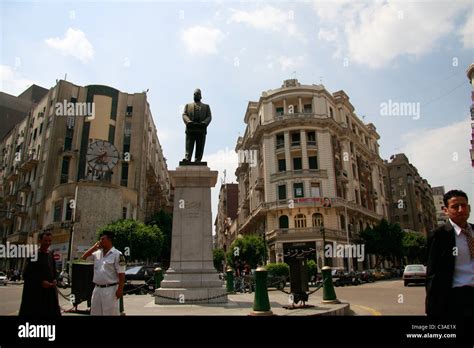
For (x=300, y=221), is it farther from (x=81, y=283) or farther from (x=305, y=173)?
(x=81, y=283)

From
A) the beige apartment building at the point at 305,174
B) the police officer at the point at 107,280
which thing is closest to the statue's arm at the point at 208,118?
the police officer at the point at 107,280

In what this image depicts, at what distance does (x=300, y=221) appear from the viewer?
4453 cm

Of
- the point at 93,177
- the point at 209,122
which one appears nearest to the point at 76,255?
the point at 93,177

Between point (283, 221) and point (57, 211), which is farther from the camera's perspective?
point (283, 221)

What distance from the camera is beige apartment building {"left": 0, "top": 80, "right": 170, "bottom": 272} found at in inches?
1469

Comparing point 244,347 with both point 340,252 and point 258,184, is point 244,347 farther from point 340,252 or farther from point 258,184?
point 258,184

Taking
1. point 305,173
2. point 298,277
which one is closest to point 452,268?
point 298,277

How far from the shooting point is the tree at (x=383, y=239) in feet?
160

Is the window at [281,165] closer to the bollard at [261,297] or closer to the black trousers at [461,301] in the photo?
the bollard at [261,297]

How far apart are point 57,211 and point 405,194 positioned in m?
74.8

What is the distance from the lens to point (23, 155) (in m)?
52.5

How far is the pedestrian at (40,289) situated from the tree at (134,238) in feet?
95.9

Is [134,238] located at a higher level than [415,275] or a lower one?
higher

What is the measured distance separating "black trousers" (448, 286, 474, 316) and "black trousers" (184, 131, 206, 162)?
8.93 meters
